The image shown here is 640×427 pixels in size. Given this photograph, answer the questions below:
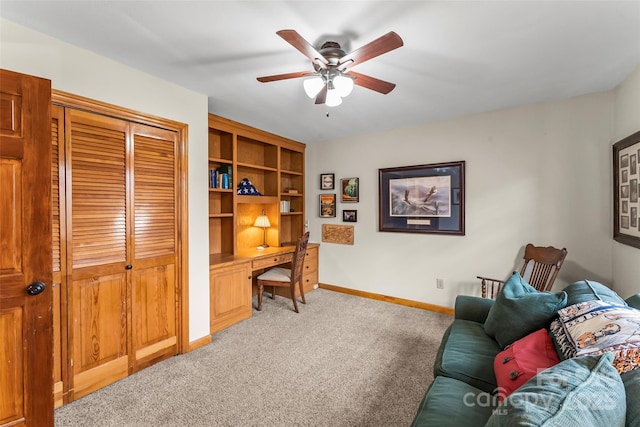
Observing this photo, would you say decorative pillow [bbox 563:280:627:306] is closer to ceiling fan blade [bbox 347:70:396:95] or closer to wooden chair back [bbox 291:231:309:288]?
ceiling fan blade [bbox 347:70:396:95]

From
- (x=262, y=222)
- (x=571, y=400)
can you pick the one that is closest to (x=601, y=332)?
(x=571, y=400)

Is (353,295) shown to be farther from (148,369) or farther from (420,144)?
(148,369)

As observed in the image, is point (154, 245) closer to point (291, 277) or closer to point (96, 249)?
point (96, 249)

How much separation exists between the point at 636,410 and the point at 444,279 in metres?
2.76

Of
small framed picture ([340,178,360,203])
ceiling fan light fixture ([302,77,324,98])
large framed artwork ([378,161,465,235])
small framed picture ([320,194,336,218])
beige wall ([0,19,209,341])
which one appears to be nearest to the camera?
beige wall ([0,19,209,341])

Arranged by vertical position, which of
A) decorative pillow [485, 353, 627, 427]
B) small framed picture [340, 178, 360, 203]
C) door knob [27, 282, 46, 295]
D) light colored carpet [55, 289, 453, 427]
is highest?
small framed picture [340, 178, 360, 203]

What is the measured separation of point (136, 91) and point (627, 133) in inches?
161

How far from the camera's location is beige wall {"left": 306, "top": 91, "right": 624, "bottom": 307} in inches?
105

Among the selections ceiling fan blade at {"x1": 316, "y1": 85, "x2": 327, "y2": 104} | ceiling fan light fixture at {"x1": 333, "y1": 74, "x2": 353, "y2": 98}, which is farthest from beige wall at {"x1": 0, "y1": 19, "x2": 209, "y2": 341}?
ceiling fan light fixture at {"x1": 333, "y1": 74, "x2": 353, "y2": 98}

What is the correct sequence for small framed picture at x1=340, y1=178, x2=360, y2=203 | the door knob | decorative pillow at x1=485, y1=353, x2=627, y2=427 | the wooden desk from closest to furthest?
decorative pillow at x1=485, y1=353, x2=627, y2=427, the door knob, the wooden desk, small framed picture at x1=340, y1=178, x2=360, y2=203

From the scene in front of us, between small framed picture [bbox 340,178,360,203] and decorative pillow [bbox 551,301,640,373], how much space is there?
2967 mm

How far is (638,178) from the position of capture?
2.06 m

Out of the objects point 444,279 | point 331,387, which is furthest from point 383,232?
point 331,387

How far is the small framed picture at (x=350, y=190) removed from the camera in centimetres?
417
